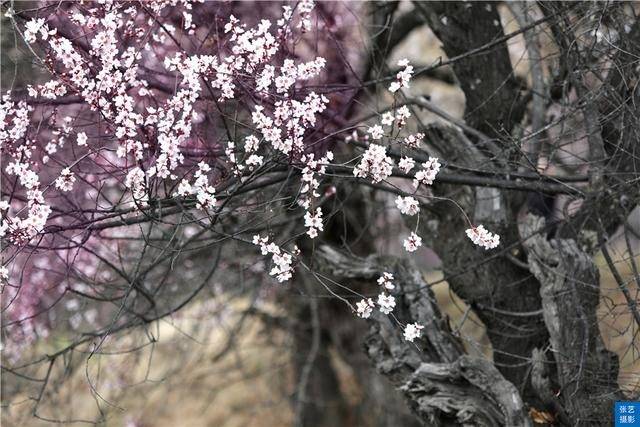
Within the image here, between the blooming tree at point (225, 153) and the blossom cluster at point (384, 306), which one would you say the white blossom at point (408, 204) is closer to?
the blooming tree at point (225, 153)

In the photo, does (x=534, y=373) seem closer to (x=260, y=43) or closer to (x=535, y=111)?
(x=535, y=111)

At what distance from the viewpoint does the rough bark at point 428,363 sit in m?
4.61

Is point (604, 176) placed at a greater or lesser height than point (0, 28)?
lesser

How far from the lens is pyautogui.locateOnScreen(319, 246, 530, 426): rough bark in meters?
4.61

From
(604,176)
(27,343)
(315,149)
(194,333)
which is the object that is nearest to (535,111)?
(604,176)

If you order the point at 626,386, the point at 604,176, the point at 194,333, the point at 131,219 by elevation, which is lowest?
the point at 626,386

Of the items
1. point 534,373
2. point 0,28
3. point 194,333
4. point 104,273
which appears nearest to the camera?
point 534,373

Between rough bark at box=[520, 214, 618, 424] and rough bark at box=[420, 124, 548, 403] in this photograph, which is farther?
rough bark at box=[420, 124, 548, 403]

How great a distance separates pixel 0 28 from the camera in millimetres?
5297

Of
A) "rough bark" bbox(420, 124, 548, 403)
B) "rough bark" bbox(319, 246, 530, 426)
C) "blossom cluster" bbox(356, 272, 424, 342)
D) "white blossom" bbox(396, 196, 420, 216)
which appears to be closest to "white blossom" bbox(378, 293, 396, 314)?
"blossom cluster" bbox(356, 272, 424, 342)

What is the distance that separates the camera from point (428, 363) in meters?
4.85

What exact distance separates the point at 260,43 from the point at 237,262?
381 cm

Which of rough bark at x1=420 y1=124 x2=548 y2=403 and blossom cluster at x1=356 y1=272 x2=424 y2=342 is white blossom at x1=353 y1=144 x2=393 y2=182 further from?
rough bark at x1=420 y1=124 x2=548 y2=403

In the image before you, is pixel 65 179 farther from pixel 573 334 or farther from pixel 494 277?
pixel 494 277
